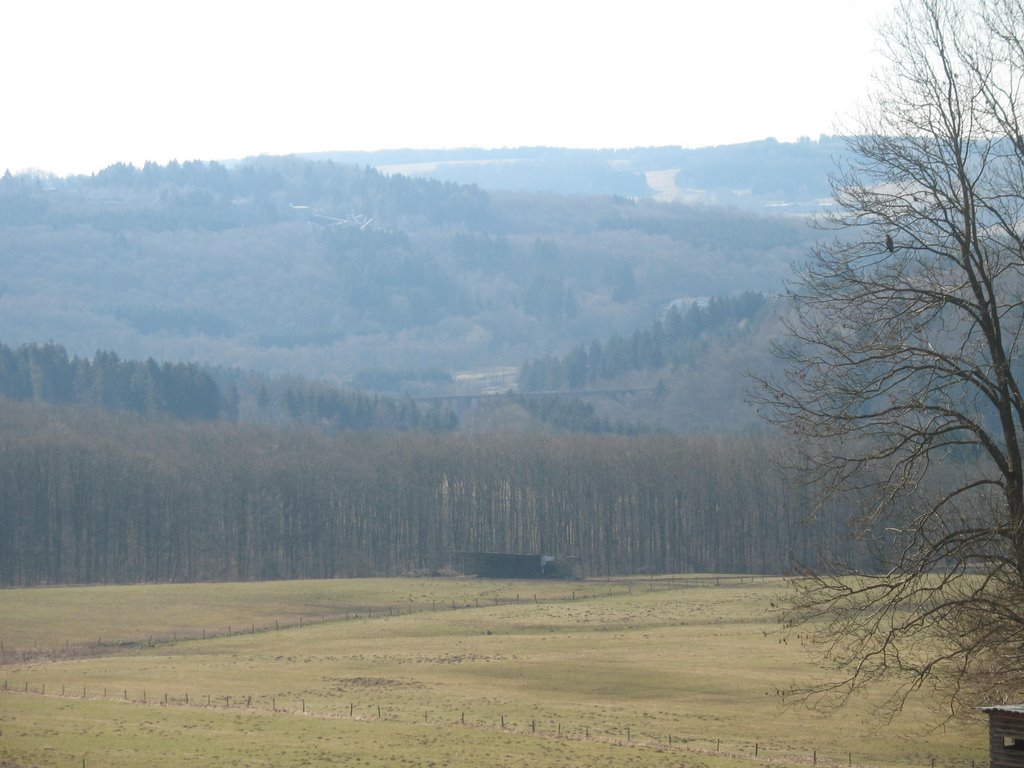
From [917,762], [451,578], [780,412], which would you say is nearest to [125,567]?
[451,578]

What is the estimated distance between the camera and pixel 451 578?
125 m

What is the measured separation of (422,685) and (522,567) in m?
67.4

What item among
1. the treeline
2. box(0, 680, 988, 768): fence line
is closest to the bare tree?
box(0, 680, 988, 768): fence line

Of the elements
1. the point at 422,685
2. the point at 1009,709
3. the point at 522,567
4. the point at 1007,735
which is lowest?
the point at 522,567

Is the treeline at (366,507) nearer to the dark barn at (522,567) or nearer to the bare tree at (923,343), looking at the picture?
the dark barn at (522,567)

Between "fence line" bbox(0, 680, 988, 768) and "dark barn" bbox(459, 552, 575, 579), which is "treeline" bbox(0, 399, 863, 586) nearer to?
"dark barn" bbox(459, 552, 575, 579)

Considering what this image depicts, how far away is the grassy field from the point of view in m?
43.9

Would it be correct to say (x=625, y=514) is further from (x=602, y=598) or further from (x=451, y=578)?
(x=602, y=598)

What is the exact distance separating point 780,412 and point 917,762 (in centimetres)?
2559

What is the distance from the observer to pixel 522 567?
127062 mm

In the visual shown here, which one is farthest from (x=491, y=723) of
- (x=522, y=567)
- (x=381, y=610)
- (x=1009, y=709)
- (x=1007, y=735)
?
(x=522, y=567)

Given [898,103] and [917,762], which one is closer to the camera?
[898,103]

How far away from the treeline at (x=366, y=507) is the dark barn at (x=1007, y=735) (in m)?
112

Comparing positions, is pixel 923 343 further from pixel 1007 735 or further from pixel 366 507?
pixel 366 507
